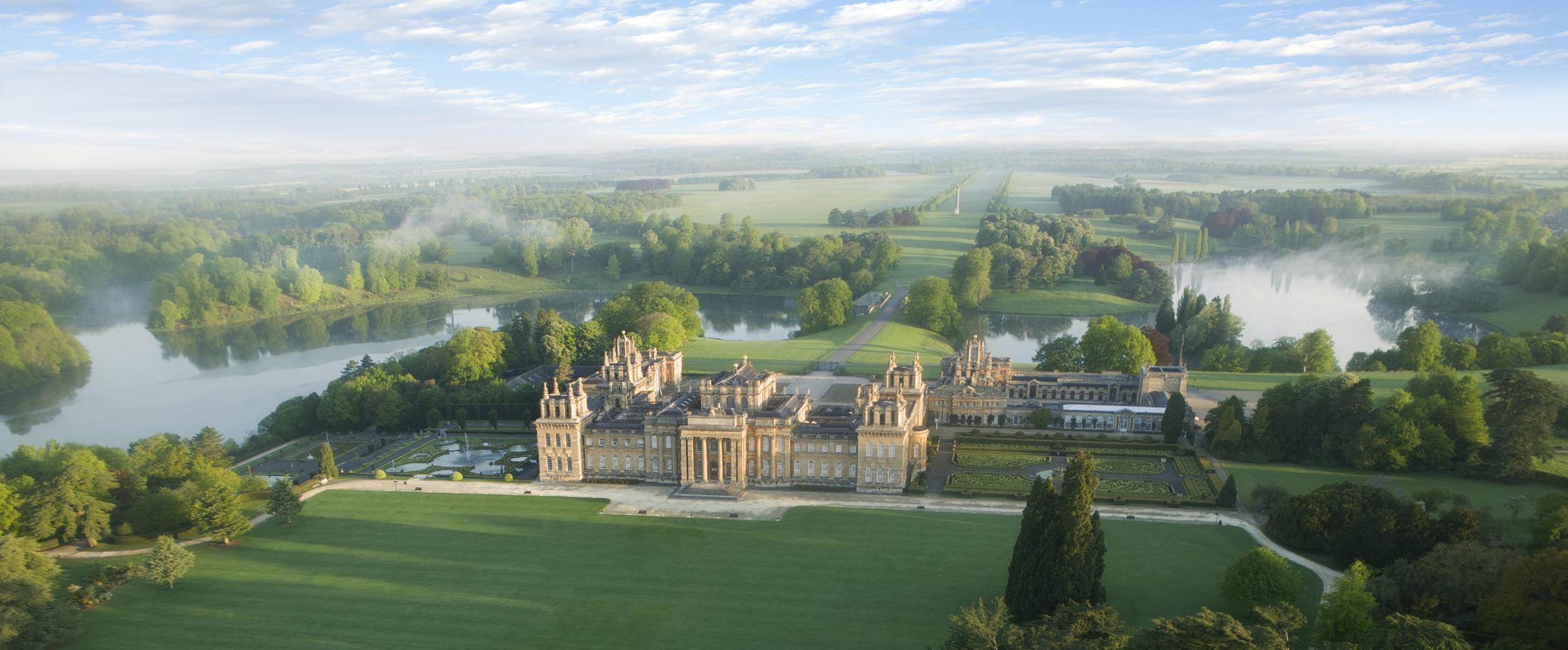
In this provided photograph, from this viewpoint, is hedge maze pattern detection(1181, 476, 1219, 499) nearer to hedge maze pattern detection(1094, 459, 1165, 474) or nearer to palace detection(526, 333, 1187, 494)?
hedge maze pattern detection(1094, 459, 1165, 474)

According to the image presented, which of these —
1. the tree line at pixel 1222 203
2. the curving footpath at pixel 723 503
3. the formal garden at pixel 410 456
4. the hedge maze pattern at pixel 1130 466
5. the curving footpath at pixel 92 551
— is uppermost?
the tree line at pixel 1222 203

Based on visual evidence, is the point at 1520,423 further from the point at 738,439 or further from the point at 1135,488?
the point at 738,439

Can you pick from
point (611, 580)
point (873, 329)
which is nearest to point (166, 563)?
point (611, 580)

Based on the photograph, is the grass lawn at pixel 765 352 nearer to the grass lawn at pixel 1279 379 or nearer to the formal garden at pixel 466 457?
the formal garden at pixel 466 457

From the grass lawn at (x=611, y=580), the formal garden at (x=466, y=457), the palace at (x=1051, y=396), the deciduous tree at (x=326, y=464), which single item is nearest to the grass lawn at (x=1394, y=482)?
the grass lawn at (x=611, y=580)

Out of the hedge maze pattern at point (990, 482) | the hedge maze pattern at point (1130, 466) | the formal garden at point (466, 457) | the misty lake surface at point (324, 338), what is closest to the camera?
the hedge maze pattern at point (990, 482)

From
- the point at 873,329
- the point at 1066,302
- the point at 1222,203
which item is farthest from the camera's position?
the point at 1222,203
